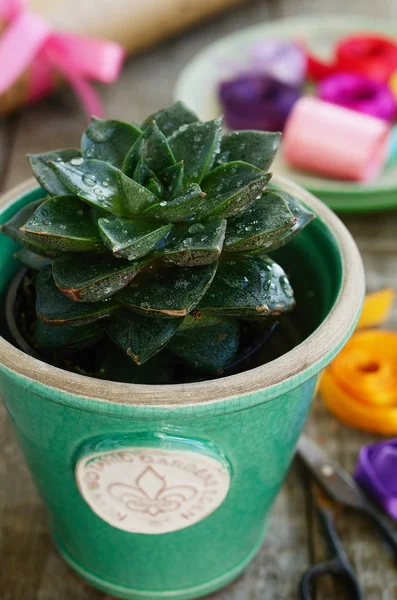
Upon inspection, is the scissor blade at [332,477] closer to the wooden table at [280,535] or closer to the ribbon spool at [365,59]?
the wooden table at [280,535]

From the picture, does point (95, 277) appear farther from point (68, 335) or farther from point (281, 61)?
point (281, 61)

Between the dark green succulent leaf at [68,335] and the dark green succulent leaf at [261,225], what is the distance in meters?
0.08

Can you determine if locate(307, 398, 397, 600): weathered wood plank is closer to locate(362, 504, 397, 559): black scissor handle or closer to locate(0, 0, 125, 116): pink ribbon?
locate(362, 504, 397, 559): black scissor handle

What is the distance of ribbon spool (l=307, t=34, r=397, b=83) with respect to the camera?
0.87 metres

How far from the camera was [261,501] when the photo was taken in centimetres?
42

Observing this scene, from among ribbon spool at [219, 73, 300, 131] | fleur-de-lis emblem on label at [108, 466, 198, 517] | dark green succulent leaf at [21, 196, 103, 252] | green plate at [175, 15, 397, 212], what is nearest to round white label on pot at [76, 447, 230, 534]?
fleur-de-lis emblem on label at [108, 466, 198, 517]

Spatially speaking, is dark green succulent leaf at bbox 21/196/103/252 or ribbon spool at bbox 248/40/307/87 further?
ribbon spool at bbox 248/40/307/87

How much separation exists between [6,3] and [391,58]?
1.58 ft

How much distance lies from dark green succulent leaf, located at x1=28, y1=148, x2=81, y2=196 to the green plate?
0.39 meters

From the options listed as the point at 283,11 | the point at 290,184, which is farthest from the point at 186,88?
the point at 290,184

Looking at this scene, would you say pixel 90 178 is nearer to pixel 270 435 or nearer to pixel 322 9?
pixel 270 435

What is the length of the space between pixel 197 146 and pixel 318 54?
0.66 metres

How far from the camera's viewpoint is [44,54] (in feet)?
2.70

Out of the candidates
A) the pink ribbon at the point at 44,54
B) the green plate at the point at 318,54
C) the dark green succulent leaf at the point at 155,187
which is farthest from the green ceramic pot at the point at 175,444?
the pink ribbon at the point at 44,54
